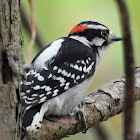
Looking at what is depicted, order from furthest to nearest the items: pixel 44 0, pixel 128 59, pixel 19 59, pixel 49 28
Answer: pixel 49 28
pixel 44 0
pixel 19 59
pixel 128 59

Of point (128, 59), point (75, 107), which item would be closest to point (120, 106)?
point (75, 107)

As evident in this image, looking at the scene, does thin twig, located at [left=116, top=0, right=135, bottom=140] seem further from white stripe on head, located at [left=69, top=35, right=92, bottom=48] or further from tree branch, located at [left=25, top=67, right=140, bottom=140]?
white stripe on head, located at [left=69, top=35, right=92, bottom=48]

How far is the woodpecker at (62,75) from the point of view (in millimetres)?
2533

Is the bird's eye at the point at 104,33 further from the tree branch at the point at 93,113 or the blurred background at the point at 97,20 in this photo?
the blurred background at the point at 97,20

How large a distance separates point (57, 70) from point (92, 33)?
0.85 meters

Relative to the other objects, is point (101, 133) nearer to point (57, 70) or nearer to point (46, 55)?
point (57, 70)

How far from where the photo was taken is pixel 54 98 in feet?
9.09

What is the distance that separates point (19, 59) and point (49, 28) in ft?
11.4

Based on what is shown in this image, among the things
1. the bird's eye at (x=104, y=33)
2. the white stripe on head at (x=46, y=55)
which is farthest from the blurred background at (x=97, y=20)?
the white stripe on head at (x=46, y=55)

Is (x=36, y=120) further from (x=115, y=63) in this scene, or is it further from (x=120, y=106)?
(x=115, y=63)

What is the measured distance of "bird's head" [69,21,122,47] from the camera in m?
3.50

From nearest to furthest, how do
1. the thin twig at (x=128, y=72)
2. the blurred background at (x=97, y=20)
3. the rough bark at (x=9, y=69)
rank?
the thin twig at (x=128, y=72) < the rough bark at (x=9, y=69) < the blurred background at (x=97, y=20)

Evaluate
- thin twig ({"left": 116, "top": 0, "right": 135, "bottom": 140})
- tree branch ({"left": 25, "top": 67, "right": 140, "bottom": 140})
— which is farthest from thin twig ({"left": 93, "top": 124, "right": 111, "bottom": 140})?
thin twig ({"left": 116, "top": 0, "right": 135, "bottom": 140})

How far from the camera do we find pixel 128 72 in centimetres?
116
